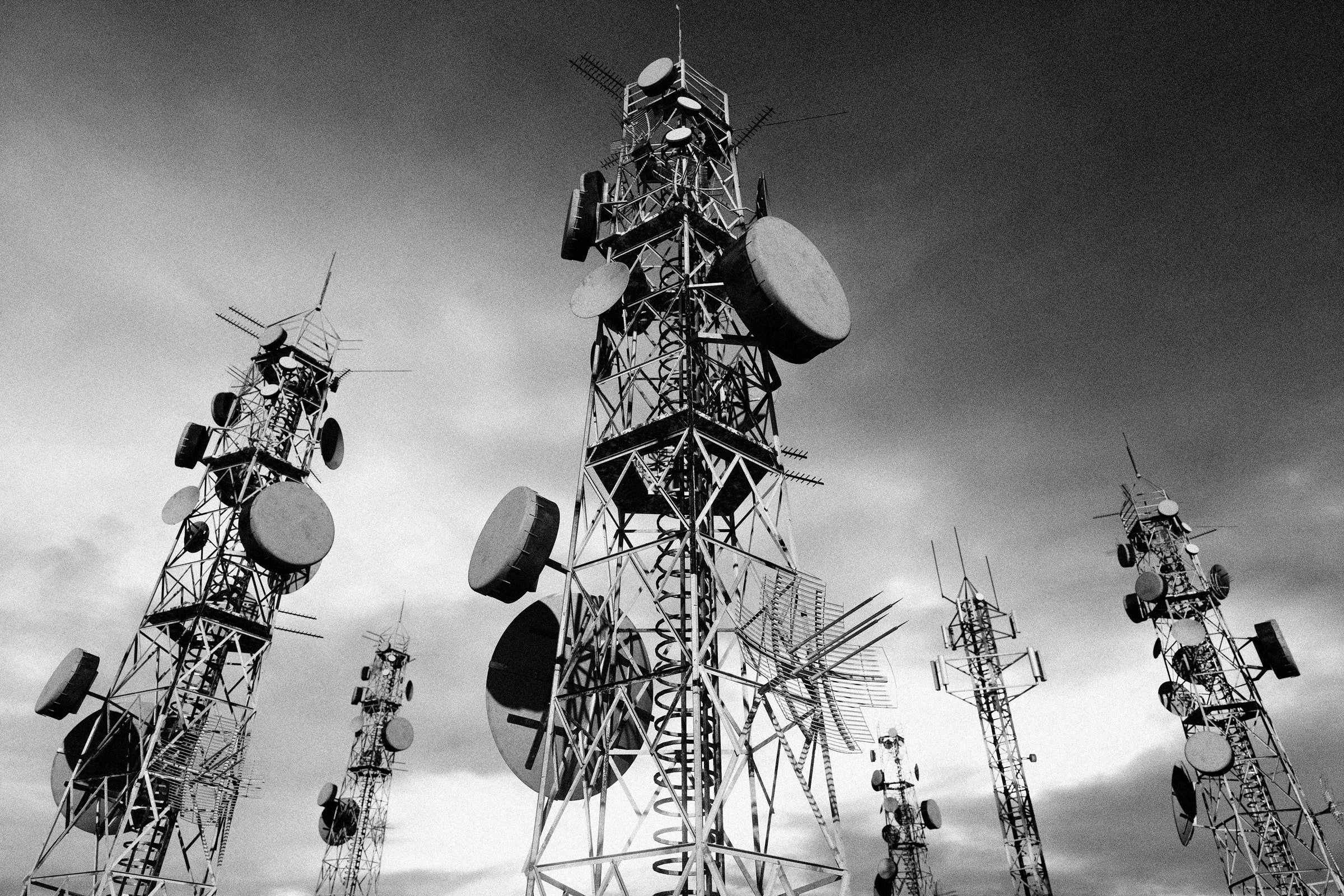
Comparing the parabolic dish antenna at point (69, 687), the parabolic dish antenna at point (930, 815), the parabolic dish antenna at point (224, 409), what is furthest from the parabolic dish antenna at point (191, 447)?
the parabolic dish antenna at point (930, 815)

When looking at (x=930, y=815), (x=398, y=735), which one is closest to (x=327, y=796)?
(x=398, y=735)

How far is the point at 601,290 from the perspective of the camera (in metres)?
21.2

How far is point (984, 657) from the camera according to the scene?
40.5 metres

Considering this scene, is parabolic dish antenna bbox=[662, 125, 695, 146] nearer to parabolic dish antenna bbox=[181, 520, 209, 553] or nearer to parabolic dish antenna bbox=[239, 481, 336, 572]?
parabolic dish antenna bbox=[239, 481, 336, 572]

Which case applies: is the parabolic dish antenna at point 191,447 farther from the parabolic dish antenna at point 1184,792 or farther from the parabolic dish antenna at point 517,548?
the parabolic dish antenna at point 1184,792

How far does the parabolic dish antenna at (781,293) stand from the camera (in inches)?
733

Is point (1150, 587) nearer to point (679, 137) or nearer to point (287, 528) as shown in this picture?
point (679, 137)

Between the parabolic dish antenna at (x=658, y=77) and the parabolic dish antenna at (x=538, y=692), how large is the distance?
15763 millimetres

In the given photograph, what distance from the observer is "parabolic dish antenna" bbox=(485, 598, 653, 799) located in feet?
58.9

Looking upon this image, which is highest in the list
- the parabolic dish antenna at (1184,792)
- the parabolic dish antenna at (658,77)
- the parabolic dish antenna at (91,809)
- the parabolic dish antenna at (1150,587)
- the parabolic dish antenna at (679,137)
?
the parabolic dish antenna at (658,77)

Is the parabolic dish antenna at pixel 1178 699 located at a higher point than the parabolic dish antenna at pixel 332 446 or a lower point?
lower

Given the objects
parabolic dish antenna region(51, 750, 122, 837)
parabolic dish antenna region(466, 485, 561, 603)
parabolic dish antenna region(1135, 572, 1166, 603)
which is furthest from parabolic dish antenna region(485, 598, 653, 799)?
parabolic dish antenna region(1135, 572, 1166, 603)

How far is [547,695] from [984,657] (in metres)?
28.6

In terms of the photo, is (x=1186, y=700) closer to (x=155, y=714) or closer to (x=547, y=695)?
(x=547, y=695)
